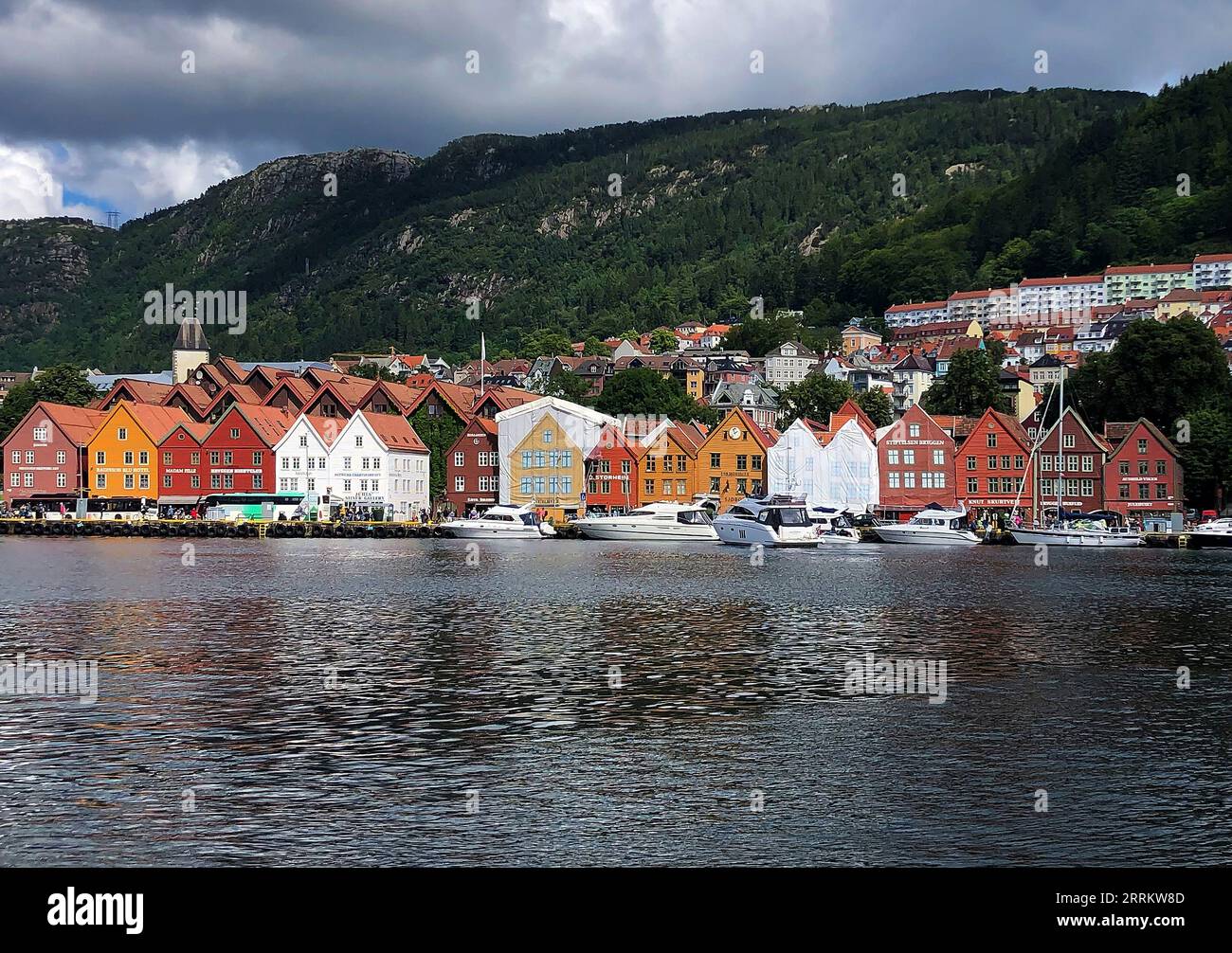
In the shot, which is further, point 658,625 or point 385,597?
point 385,597

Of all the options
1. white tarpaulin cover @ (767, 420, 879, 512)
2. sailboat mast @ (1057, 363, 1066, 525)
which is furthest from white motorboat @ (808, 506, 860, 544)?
sailboat mast @ (1057, 363, 1066, 525)

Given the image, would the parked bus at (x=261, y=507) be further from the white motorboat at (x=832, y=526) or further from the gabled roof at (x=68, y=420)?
the white motorboat at (x=832, y=526)

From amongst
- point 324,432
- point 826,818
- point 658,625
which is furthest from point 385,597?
point 324,432

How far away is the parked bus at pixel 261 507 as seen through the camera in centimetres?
13338

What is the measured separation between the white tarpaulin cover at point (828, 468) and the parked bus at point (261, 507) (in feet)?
154

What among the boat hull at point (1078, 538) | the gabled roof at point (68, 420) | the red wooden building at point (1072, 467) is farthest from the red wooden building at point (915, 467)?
the gabled roof at point (68, 420)

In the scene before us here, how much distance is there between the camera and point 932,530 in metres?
115

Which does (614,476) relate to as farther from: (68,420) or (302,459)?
(68,420)

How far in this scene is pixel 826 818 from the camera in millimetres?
20312

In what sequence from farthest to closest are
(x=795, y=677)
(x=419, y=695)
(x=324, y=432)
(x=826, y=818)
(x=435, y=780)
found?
(x=324, y=432)
(x=795, y=677)
(x=419, y=695)
(x=435, y=780)
(x=826, y=818)

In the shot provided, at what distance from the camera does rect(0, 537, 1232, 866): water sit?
63.0ft

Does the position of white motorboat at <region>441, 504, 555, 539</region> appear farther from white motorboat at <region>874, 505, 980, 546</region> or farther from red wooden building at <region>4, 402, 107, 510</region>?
red wooden building at <region>4, 402, 107, 510</region>
